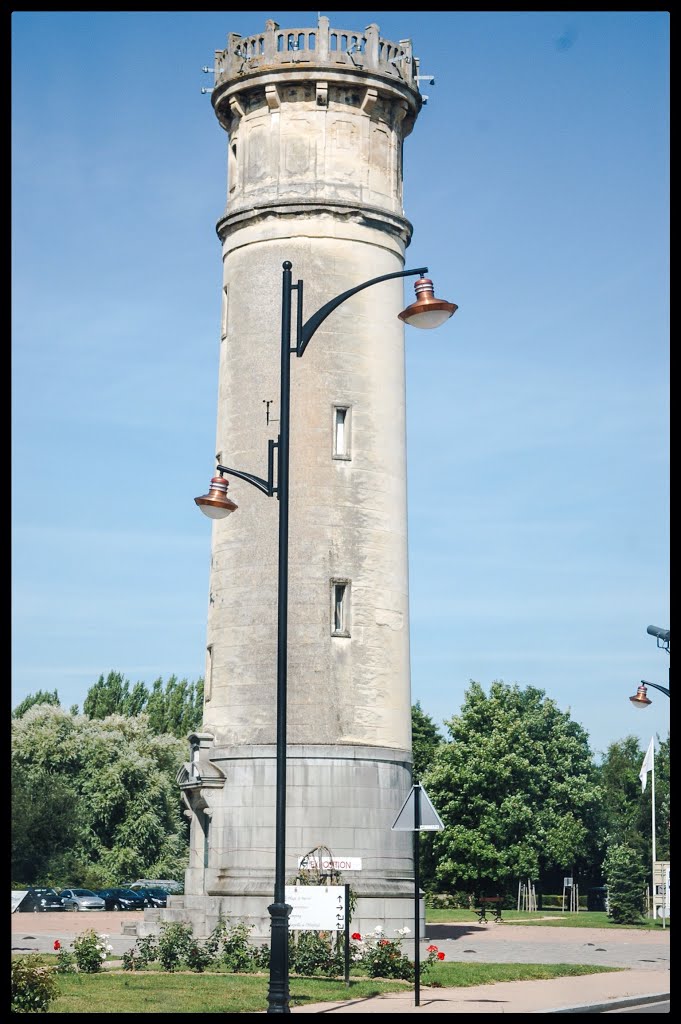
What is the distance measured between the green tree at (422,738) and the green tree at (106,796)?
13.3m

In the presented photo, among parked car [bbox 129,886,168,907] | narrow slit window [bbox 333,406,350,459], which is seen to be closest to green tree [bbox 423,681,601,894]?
parked car [bbox 129,886,168,907]

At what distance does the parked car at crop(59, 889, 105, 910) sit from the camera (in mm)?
60125

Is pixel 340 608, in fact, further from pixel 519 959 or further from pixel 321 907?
pixel 321 907

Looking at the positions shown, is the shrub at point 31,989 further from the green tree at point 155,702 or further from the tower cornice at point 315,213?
the green tree at point 155,702

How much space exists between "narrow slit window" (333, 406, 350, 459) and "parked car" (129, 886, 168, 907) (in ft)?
97.1

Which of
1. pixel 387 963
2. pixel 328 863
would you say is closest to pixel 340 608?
pixel 328 863

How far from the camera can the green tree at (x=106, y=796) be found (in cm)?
7294

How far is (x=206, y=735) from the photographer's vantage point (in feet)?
121

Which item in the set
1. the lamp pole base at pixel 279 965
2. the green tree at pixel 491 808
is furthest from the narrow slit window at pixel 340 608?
the green tree at pixel 491 808
